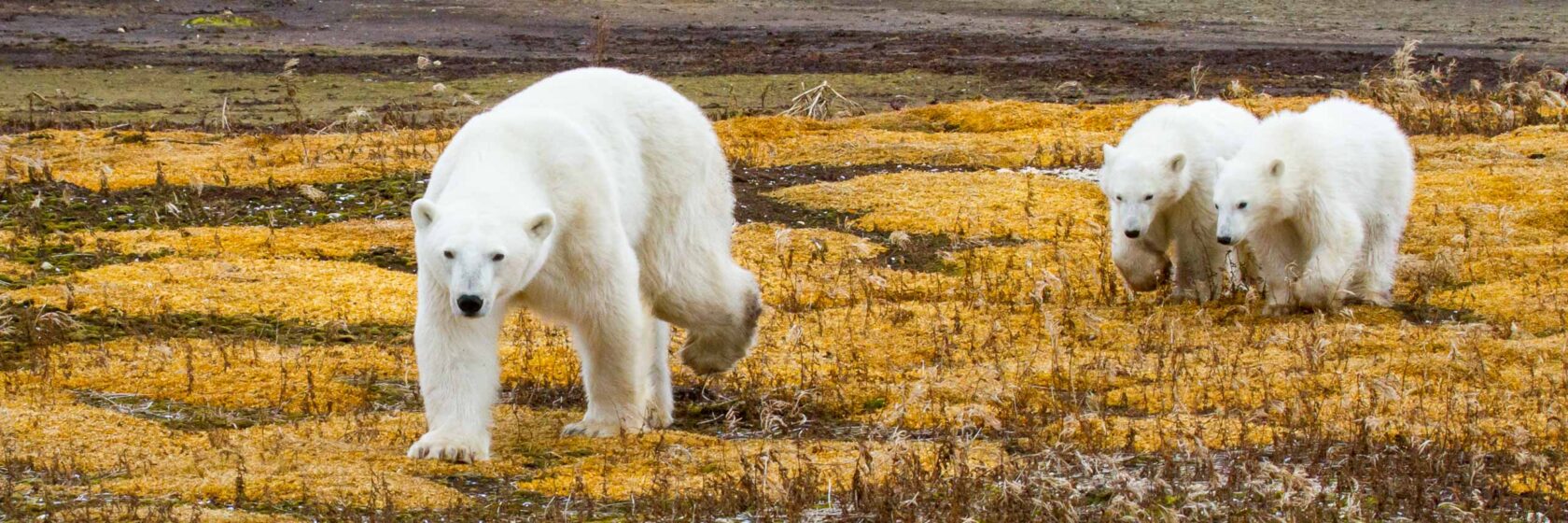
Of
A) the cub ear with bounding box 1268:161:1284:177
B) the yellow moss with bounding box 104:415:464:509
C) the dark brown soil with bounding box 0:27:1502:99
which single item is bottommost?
the dark brown soil with bounding box 0:27:1502:99

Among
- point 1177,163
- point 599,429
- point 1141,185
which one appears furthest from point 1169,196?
point 599,429

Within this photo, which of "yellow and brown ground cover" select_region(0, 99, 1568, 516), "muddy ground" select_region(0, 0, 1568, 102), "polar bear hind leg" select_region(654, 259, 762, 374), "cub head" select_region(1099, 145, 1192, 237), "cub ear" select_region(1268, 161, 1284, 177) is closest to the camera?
"yellow and brown ground cover" select_region(0, 99, 1568, 516)

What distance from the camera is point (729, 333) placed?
7.91 metres

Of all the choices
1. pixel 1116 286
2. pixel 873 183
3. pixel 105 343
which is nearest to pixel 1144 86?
pixel 873 183

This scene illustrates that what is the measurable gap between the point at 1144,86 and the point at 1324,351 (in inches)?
685

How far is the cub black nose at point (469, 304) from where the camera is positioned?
615 centimetres

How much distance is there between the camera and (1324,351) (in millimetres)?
8555

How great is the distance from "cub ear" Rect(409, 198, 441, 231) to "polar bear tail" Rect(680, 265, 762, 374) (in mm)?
1712

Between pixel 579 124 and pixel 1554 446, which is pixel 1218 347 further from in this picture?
pixel 579 124

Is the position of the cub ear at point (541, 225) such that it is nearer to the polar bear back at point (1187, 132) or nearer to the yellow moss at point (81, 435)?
the yellow moss at point (81, 435)

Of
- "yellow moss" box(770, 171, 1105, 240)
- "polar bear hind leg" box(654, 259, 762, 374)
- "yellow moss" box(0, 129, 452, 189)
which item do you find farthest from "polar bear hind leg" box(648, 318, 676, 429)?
"yellow moss" box(0, 129, 452, 189)

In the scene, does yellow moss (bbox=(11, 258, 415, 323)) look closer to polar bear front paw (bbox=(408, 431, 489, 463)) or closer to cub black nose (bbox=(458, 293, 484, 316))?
polar bear front paw (bbox=(408, 431, 489, 463))

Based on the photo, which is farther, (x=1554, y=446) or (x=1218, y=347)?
(x=1218, y=347)

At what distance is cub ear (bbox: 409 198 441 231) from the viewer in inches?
250
